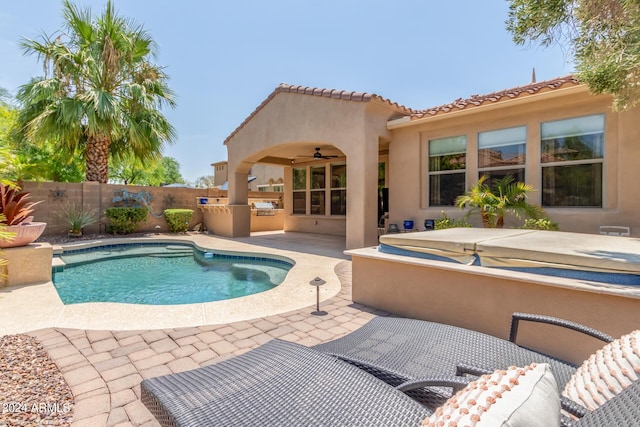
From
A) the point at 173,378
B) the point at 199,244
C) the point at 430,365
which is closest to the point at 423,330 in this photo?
the point at 430,365

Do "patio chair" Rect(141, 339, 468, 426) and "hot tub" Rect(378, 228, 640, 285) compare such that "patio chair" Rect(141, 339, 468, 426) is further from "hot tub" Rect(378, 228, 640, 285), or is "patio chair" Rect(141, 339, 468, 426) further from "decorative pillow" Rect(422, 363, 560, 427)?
"hot tub" Rect(378, 228, 640, 285)

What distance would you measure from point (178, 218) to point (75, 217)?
160 inches

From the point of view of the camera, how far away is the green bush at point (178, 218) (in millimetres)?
15492

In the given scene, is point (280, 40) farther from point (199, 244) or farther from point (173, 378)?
point (173, 378)

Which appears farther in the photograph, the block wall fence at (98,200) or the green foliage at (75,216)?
the green foliage at (75,216)

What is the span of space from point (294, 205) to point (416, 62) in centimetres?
927

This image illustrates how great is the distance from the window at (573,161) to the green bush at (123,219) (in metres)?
16.0

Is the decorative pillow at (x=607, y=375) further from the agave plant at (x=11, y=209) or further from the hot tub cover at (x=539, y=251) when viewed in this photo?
the agave plant at (x=11, y=209)

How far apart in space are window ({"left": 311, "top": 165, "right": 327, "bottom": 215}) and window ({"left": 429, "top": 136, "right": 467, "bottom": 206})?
657 cm

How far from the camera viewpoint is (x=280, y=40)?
13.9 m

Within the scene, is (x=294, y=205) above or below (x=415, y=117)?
below

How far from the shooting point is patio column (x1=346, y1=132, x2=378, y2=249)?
31.0 feet

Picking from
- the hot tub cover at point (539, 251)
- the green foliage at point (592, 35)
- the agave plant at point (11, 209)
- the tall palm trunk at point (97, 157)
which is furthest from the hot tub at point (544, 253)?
the tall palm trunk at point (97, 157)

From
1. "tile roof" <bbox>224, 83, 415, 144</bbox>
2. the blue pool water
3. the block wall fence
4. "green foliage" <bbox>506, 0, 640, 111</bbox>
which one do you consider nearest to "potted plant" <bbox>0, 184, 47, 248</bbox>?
the blue pool water
